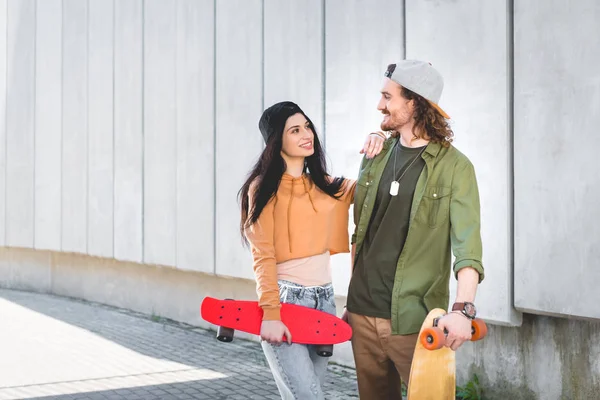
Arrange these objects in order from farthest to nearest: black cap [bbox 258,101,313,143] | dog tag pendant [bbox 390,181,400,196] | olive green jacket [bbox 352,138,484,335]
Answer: black cap [bbox 258,101,313,143] → dog tag pendant [bbox 390,181,400,196] → olive green jacket [bbox 352,138,484,335]

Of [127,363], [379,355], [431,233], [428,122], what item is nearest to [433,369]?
[379,355]

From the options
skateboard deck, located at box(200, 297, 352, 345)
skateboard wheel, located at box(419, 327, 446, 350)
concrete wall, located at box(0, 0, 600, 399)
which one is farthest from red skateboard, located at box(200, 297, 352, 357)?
concrete wall, located at box(0, 0, 600, 399)

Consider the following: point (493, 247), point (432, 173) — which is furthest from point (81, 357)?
point (432, 173)

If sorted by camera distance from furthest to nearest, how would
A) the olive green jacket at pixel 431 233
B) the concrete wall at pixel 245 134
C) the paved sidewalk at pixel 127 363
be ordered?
the paved sidewalk at pixel 127 363 < the concrete wall at pixel 245 134 < the olive green jacket at pixel 431 233

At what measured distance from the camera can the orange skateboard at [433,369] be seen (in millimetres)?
3080

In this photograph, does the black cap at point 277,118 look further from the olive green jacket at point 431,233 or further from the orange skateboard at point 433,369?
the orange skateboard at point 433,369

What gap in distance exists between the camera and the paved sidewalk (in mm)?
6613

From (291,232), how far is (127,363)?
4730mm

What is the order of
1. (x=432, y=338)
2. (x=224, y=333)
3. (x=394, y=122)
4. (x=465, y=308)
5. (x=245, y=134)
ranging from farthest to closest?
(x=245, y=134) < (x=224, y=333) < (x=394, y=122) < (x=465, y=308) < (x=432, y=338)

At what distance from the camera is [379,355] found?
3.46 metres

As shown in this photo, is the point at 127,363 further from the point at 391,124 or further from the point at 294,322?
the point at 391,124

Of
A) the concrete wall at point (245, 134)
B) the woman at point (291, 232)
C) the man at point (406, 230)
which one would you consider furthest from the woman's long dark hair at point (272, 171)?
the concrete wall at point (245, 134)

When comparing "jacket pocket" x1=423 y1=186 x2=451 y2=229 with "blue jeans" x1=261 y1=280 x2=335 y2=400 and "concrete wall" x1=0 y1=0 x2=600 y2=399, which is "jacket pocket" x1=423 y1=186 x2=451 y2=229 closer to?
"blue jeans" x1=261 y1=280 x2=335 y2=400

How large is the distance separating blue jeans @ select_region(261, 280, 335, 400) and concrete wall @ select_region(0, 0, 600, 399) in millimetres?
2230
